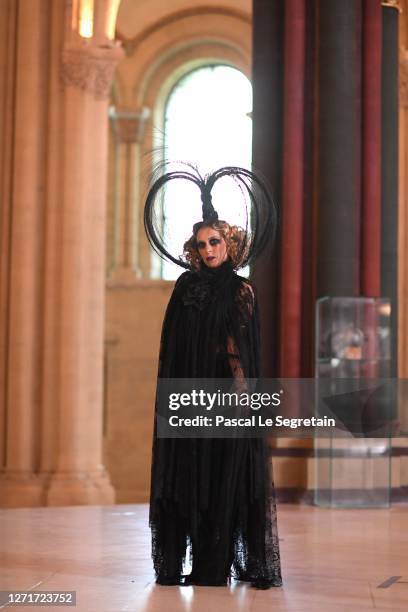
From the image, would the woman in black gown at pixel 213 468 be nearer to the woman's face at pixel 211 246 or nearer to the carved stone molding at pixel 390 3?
the woman's face at pixel 211 246

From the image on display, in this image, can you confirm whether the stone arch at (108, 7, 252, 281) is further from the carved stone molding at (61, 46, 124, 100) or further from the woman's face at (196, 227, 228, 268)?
the woman's face at (196, 227, 228, 268)

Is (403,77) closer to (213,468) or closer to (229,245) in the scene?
(229,245)

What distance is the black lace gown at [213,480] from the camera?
18.5 ft

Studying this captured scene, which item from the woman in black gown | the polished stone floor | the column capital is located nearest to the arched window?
the column capital

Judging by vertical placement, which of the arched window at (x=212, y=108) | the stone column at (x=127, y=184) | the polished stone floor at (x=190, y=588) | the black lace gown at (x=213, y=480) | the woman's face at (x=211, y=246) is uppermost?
the arched window at (x=212, y=108)

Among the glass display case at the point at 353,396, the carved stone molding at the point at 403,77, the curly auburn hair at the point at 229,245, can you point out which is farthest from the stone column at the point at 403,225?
the curly auburn hair at the point at 229,245

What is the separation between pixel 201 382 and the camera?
18.7ft

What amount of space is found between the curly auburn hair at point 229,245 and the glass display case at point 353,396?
18.5 ft

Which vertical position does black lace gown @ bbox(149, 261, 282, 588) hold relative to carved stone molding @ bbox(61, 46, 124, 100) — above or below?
below

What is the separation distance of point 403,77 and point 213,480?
10.5 m

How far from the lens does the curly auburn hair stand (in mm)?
5852

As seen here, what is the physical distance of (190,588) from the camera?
18.5 feet

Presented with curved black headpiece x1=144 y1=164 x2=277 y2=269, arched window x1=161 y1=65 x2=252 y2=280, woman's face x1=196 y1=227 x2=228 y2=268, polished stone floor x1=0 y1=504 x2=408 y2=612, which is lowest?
polished stone floor x1=0 y1=504 x2=408 y2=612

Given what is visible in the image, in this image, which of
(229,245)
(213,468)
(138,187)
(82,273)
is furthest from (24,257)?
(213,468)
